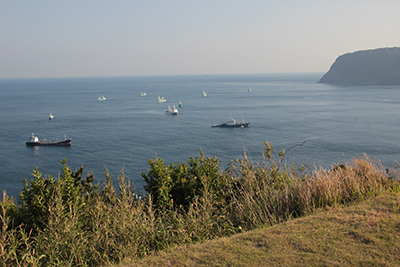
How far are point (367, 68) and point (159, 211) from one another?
191804 mm

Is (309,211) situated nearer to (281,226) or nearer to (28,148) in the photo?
(281,226)

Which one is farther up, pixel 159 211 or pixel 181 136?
pixel 159 211

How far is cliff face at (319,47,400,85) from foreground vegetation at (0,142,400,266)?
173402 millimetres

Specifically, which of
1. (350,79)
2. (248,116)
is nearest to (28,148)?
(248,116)

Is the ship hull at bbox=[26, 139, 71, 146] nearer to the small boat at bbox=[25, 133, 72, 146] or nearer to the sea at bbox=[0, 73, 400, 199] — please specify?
the small boat at bbox=[25, 133, 72, 146]

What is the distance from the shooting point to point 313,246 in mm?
3582

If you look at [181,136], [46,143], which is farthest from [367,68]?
[46,143]

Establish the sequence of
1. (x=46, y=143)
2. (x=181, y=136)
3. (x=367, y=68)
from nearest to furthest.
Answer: (x=46, y=143)
(x=181, y=136)
(x=367, y=68)

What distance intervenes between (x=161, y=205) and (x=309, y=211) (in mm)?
2732

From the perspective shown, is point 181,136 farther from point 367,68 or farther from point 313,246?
point 367,68

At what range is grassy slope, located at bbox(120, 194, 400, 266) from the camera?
328 cm

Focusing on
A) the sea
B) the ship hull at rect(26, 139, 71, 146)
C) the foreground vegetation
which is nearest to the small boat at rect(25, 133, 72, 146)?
the ship hull at rect(26, 139, 71, 146)

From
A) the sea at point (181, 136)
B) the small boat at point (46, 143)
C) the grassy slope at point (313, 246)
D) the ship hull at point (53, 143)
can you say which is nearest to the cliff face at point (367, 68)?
the sea at point (181, 136)

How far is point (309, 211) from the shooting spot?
198 inches
